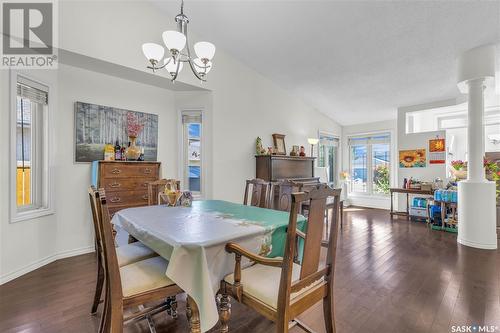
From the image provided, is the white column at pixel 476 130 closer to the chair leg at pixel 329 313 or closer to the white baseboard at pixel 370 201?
the white baseboard at pixel 370 201

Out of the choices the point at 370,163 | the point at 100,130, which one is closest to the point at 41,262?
the point at 100,130

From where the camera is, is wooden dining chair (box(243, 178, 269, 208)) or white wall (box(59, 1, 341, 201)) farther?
white wall (box(59, 1, 341, 201))

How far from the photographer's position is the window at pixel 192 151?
4.29m

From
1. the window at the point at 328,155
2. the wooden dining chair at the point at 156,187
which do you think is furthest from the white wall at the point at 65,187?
the window at the point at 328,155

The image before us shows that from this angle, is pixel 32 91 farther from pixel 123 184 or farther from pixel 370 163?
pixel 370 163

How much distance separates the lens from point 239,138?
4.54 m

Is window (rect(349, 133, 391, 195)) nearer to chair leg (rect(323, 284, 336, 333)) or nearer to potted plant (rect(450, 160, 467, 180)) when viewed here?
potted plant (rect(450, 160, 467, 180))

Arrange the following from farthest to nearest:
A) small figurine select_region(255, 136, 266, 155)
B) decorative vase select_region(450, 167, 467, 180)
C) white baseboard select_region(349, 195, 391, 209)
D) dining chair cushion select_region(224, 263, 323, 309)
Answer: white baseboard select_region(349, 195, 391, 209) < small figurine select_region(255, 136, 266, 155) < decorative vase select_region(450, 167, 467, 180) < dining chair cushion select_region(224, 263, 323, 309)

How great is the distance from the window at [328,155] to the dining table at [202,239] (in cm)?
487

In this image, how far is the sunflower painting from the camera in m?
5.43

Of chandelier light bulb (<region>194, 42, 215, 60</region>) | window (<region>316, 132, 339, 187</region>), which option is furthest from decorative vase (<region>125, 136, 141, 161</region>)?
window (<region>316, 132, 339, 187</region>)

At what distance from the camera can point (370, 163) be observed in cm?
697

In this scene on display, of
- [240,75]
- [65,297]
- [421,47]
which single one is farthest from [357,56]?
[65,297]

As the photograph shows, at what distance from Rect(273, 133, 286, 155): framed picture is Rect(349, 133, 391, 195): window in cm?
310
